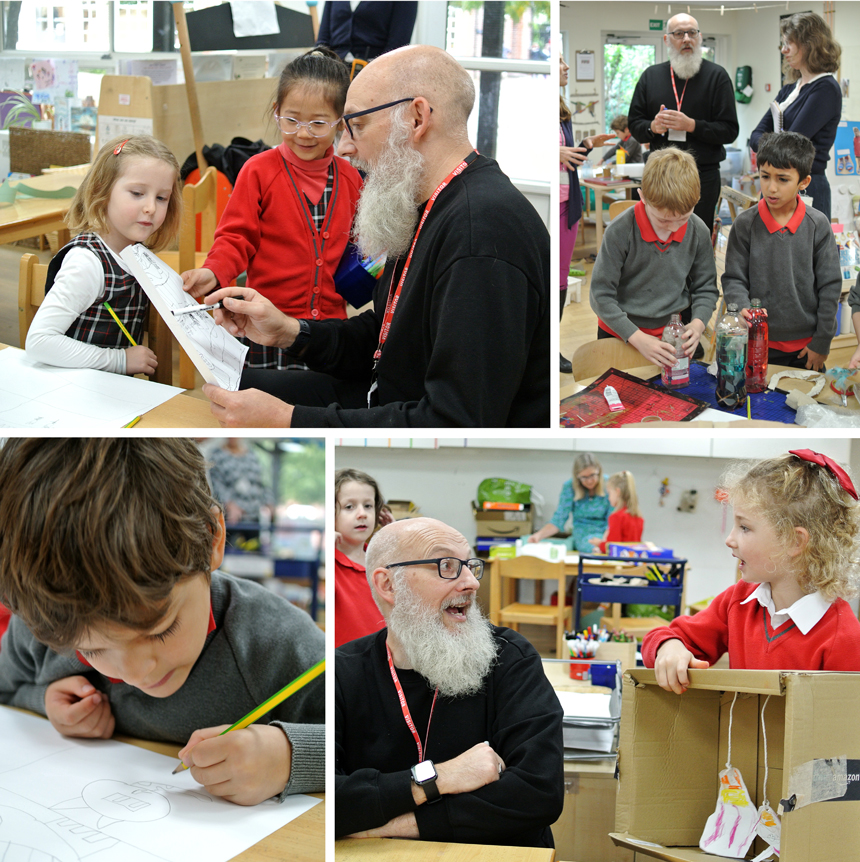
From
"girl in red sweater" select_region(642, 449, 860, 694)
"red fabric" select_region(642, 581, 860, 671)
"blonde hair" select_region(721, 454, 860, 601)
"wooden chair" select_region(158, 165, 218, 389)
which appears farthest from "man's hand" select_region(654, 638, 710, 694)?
"wooden chair" select_region(158, 165, 218, 389)

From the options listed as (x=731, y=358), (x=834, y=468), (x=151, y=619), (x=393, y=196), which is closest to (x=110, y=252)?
(x=393, y=196)

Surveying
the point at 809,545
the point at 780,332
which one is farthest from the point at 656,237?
the point at 809,545

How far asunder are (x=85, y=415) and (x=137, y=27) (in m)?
3.91

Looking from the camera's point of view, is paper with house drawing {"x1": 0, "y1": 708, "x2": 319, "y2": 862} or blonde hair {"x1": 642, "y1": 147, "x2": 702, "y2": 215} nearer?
paper with house drawing {"x1": 0, "y1": 708, "x2": 319, "y2": 862}

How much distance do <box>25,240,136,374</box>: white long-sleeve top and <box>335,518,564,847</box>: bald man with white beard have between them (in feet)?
2.36

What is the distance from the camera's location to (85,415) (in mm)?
1436

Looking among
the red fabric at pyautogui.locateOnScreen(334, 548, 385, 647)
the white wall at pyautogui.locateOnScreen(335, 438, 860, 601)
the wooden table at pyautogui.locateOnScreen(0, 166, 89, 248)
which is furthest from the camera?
the white wall at pyautogui.locateOnScreen(335, 438, 860, 601)

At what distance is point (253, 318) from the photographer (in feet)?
5.79

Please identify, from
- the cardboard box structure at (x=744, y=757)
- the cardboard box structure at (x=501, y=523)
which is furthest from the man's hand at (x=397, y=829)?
the cardboard box structure at (x=501, y=523)

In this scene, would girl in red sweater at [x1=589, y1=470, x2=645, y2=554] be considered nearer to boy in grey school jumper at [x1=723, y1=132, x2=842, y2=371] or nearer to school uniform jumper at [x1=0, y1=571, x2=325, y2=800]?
boy in grey school jumper at [x1=723, y1=132, x2=842, y2=371]

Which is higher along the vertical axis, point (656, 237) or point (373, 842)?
point (656, 237)

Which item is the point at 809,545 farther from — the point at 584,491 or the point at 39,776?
the point at 584,491

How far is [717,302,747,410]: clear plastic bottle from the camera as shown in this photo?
1.58 m

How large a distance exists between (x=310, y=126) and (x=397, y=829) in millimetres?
1597
